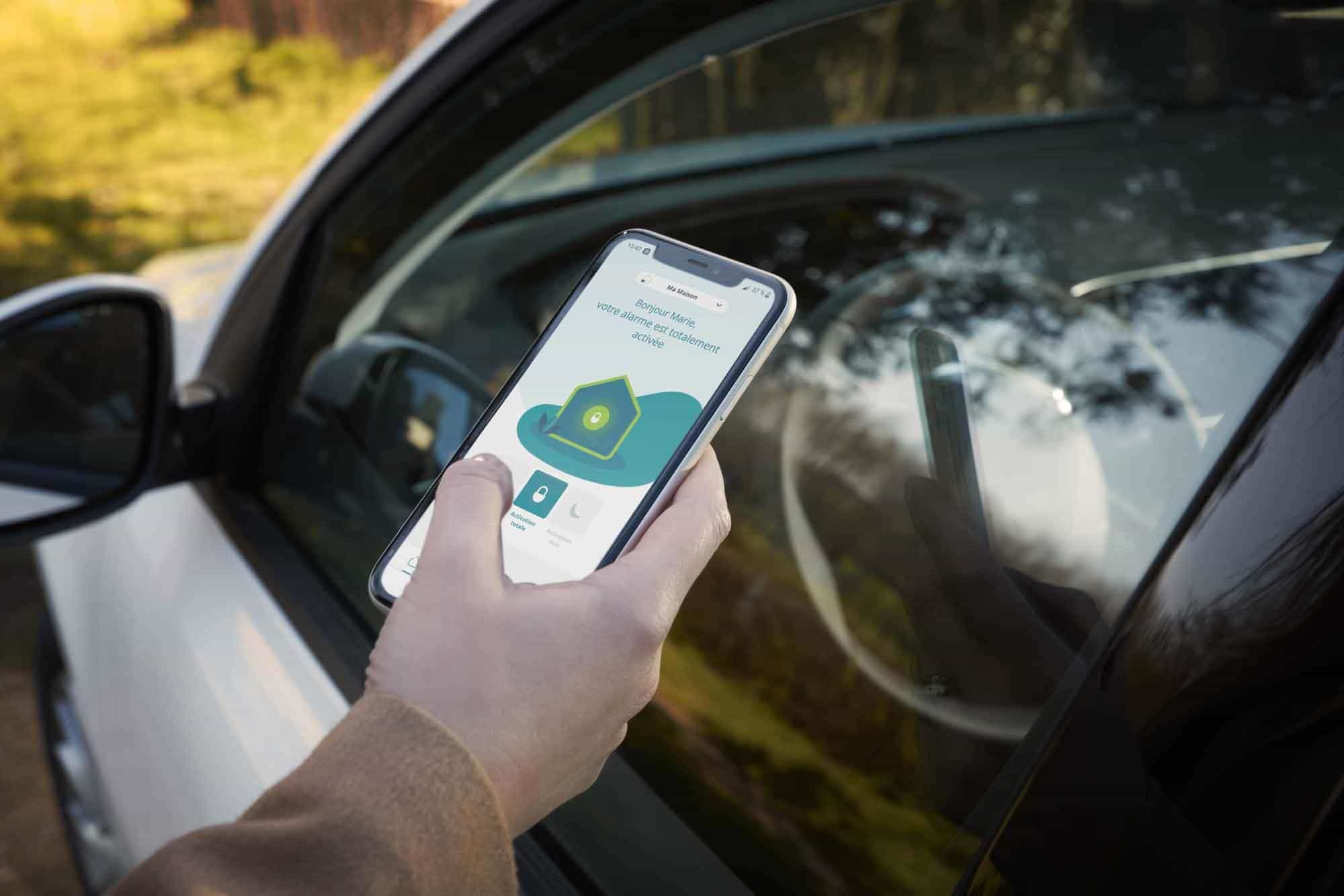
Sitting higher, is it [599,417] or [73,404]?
[599,417]

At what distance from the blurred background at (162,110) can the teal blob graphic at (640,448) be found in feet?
18.1

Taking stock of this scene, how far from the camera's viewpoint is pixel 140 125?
6508 mm

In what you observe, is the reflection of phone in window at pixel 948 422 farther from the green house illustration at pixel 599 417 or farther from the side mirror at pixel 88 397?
the side mirror at pixel 88 397

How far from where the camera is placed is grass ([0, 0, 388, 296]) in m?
5.93

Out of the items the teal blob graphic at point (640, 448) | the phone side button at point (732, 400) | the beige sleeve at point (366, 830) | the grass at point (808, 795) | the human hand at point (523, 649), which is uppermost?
the phone side button at point (732, 400)

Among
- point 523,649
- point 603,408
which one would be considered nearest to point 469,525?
point 523,649

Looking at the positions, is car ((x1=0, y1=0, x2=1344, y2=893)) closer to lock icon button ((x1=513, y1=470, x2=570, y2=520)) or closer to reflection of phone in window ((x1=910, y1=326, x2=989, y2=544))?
reflection of phone in window ((x1=910, y1=326, x2=989, y2=544))

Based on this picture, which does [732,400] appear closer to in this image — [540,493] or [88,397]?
[540,493]

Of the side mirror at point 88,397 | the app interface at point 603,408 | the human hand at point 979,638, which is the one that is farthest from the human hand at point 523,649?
the side mirror at point 88,397

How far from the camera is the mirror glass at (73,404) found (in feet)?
5.23

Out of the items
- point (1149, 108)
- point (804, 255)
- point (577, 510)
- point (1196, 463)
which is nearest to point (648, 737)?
point (577, 510)

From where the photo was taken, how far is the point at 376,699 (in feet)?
2.37

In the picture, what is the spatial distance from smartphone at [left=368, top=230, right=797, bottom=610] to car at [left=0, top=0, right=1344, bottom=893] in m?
0.24

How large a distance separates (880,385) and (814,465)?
0.12 metres
